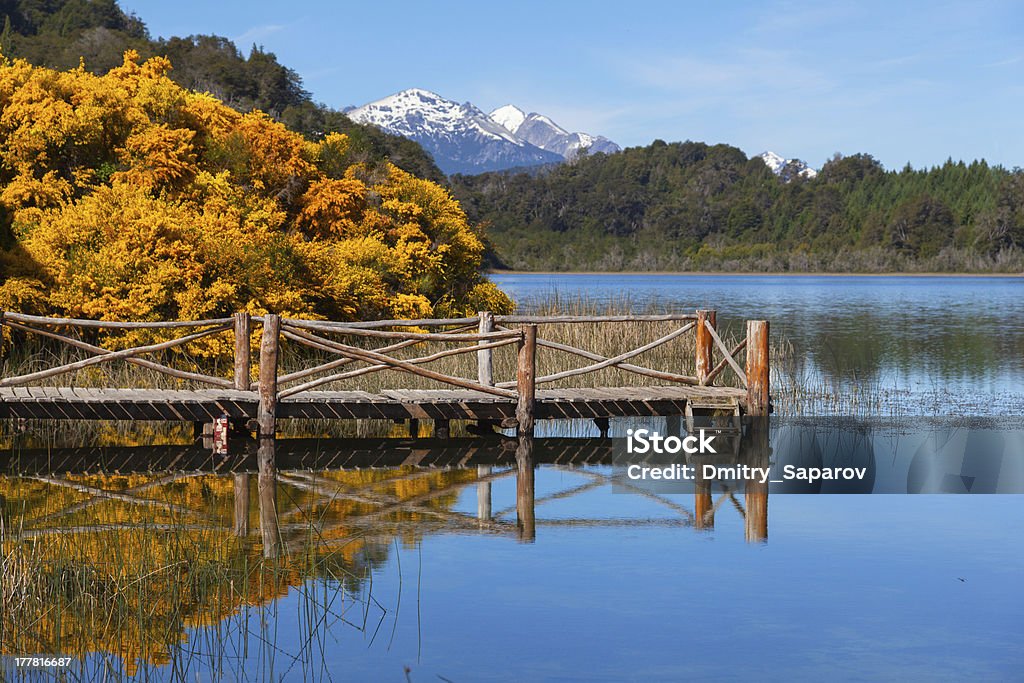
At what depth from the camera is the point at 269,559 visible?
790cm

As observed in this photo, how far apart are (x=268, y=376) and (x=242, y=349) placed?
1.53 ft

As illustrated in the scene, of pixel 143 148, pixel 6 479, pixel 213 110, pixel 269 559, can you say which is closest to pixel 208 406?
pixel 6 479

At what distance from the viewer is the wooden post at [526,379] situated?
44.4ft

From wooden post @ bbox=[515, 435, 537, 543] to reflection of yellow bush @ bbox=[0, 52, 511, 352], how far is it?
14.9ft

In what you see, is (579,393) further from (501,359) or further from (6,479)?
(6,479)

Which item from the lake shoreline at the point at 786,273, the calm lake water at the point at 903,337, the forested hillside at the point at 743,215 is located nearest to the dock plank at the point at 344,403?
the calm lake water at the point at 903,337

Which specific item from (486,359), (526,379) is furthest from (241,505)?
(486,359)

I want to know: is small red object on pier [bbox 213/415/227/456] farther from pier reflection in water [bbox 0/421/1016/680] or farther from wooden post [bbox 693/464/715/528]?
wooden post [bbox 693/464/715/528]

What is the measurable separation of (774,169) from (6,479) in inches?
4812

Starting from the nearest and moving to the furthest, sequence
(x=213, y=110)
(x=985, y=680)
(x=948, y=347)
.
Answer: (x=985, y=680) → (x=213, y=110) → (x=948, y=347)

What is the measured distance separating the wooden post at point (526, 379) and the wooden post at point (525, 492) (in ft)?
0.75

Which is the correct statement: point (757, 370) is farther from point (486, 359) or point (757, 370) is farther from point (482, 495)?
point (482, 495)

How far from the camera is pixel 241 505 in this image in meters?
9.95

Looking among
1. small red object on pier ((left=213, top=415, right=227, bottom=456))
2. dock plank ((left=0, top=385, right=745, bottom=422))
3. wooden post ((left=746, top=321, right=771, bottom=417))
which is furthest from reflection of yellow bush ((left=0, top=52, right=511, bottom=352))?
wooden post ((left=746, top=321, right=771, bottom=417))
